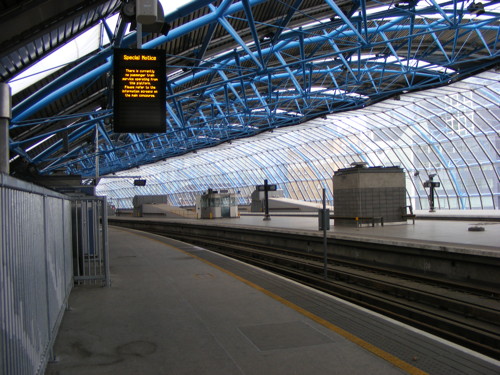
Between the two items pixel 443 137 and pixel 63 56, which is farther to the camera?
pixel 443 137

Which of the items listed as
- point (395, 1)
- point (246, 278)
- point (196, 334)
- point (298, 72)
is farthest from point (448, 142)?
point (196, 334)

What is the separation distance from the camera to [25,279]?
3555 millimetres

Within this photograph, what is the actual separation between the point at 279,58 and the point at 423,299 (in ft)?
68.9

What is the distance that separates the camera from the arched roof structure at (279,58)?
17188 millimetres

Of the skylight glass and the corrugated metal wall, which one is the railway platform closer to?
the corrugated metal wall

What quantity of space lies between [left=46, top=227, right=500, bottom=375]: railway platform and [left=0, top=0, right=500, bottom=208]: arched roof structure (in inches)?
323

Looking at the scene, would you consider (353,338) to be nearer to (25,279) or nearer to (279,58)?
(25,279)

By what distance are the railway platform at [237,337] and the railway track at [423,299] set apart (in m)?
2.08

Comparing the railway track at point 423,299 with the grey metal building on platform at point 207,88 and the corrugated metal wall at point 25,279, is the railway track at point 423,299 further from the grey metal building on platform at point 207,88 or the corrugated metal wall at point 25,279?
the corrugated metal wall at point 25,279

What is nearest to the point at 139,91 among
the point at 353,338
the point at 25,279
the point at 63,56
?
the point at 63,56

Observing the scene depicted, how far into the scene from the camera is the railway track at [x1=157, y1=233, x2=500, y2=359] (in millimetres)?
7836

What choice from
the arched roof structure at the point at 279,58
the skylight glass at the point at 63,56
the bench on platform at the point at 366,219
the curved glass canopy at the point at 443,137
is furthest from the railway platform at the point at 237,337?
the curved glass canopy at the point at 443,137

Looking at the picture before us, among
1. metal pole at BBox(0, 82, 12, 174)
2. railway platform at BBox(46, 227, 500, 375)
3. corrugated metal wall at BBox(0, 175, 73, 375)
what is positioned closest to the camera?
corrugated metal wall at BBox(0, 175, 73, 375)

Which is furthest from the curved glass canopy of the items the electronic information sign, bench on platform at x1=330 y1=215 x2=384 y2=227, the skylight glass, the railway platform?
the railway platform
